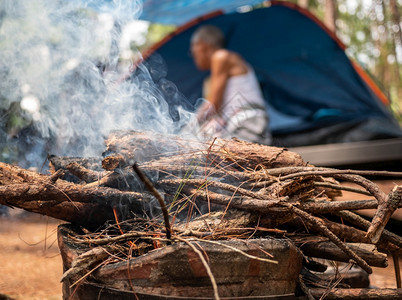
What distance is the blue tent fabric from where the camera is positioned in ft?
23.2

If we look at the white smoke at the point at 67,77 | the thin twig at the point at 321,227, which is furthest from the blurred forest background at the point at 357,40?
the thin twig at the point at 321,227

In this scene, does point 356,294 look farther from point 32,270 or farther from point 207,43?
point 207,43

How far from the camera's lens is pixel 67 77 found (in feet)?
12.1

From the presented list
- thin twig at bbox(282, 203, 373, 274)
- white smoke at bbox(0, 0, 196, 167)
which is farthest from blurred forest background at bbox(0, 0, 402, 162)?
thin twig at bbox(282, 203, 373, 274)

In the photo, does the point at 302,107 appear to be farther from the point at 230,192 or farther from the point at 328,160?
the point at 230,192

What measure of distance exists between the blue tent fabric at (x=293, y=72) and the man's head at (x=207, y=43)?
121cm

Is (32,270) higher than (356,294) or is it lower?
lower

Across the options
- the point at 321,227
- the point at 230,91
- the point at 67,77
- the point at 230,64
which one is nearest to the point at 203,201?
the point at 321,227

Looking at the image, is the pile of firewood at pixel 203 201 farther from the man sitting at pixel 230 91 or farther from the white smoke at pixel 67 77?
the man sitting at pixel 230 91

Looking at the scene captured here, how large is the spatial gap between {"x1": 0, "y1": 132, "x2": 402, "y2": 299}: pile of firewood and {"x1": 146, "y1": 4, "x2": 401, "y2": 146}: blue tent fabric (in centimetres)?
484

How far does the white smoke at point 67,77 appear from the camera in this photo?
2945 millimetres

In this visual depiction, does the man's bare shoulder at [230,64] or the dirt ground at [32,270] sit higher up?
the man's bare shoulder at [230,64]

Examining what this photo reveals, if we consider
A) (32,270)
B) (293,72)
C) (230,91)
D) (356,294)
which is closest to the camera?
(356,294)

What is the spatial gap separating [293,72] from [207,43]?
88.6 inches
